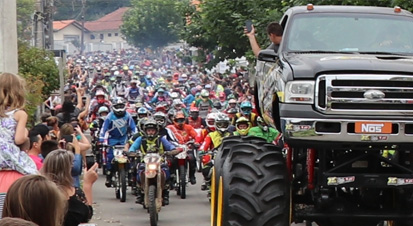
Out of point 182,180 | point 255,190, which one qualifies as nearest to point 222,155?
point 255,190

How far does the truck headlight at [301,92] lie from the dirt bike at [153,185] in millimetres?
7024

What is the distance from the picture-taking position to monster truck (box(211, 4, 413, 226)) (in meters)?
9.76

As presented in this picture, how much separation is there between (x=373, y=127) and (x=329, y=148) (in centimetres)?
43

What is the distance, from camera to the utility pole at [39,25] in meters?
43.0

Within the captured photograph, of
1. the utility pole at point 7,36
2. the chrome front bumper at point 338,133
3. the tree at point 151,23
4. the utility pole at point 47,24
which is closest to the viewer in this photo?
the chrome front bumper at point 338,133

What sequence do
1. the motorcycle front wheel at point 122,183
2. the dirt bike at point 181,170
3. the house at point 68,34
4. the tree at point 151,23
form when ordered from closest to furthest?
1. the dirt bike at point 181,170
2. the motorcycle front wheel at point 122,183
3. the tree at point 151,23
4. the house at point 68,34

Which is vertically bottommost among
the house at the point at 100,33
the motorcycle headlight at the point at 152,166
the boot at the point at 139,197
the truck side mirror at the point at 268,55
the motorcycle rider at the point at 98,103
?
the house at the point at 100,33

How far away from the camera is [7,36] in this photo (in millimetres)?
21031

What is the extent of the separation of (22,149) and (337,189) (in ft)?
10.4

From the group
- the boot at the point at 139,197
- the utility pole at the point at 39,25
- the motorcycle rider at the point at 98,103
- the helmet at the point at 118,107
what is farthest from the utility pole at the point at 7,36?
the utility pole at the point at 39,25

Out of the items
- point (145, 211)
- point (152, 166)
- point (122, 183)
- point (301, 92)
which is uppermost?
point (301, 92)

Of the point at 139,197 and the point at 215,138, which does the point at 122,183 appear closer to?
the point at 139,197

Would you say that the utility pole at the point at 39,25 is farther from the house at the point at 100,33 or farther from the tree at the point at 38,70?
the house at the point at 100,33

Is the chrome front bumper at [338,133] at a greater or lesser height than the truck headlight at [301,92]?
lesser
